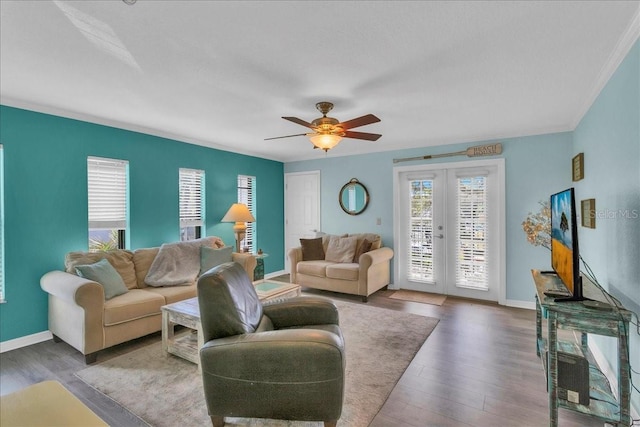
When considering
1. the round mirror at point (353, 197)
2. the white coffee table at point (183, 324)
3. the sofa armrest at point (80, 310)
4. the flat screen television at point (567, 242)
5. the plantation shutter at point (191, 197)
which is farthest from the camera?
the round mirror at point (353, 197)

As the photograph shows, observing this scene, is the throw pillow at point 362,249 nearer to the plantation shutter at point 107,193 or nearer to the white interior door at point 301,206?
the white interior door at point 301,206

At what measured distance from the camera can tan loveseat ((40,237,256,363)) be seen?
270cm

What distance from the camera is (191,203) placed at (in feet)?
15.6

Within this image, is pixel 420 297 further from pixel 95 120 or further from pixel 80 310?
pixel 95 120

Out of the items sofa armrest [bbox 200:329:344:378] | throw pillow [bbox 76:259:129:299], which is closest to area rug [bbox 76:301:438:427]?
sofa armrest [bbox 200:329:344:378]

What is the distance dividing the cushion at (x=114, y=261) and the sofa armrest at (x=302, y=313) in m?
1.97

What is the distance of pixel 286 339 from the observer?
1.77 m

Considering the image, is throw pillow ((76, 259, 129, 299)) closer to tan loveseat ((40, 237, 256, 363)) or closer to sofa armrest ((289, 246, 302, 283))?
tan loveseat ((40, 237, 256, 363))

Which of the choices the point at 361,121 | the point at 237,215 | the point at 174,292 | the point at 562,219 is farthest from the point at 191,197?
the point at 562,219

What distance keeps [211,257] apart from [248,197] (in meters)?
1.93

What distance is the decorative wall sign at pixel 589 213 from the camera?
9.00 ft

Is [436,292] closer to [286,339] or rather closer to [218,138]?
[286,339]

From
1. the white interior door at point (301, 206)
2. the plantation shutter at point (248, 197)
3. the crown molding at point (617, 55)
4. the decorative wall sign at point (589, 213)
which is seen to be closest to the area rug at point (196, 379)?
the decorative wall sign at point (589, 213)

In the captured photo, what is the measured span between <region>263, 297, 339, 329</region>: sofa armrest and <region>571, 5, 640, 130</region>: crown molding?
2530 mm
